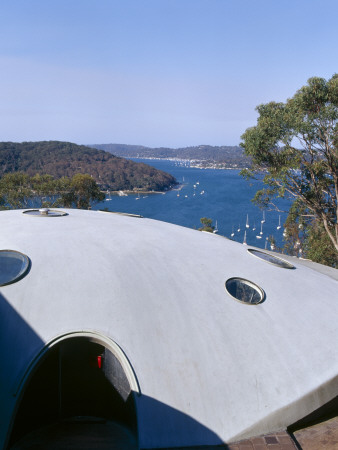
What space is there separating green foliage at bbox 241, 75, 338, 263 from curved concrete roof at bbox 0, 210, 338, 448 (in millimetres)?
11730

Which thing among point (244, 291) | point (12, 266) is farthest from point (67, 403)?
point (244, 291)

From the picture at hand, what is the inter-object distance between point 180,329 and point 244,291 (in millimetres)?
1953

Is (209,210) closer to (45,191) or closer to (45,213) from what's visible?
(45,191)

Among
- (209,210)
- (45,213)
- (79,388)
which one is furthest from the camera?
(209,210)

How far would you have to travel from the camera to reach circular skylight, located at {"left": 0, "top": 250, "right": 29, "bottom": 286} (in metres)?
6.41

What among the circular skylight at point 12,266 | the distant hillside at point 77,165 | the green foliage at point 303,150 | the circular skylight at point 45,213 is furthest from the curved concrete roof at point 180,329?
the distant hillside at point 77,165

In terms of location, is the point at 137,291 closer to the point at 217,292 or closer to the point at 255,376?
the point at 217,292

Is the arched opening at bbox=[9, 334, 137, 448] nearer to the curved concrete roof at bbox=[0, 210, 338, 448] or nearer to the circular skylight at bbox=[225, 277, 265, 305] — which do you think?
the curved concrete roof at bbox=[0, 210, 338, 448]

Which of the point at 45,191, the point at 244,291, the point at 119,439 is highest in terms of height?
the point at 244,291

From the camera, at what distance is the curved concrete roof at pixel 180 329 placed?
17.6 ft

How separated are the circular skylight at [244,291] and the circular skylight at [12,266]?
438 centimetres

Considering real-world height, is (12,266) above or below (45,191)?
above

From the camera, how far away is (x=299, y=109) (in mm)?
17281

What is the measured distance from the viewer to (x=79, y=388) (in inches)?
254
